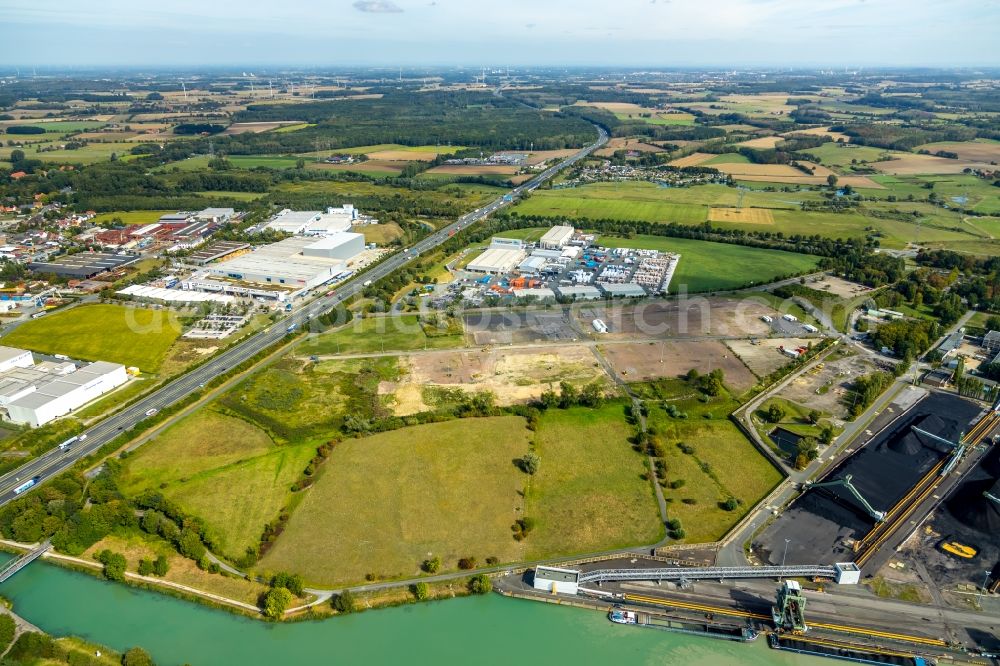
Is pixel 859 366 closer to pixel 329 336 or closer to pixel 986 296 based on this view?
pixel 986 296

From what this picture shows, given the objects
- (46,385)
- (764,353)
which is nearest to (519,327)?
(764,353)

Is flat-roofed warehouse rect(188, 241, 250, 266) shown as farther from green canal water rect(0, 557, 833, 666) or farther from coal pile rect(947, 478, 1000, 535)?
coal pile rect(947, 478, 1000, 535)

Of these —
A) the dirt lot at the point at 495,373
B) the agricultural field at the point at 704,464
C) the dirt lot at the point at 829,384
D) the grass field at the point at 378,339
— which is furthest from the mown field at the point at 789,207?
the agricultural field at the point at 704,464

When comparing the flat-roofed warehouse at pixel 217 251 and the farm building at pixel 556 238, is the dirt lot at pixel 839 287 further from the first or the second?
the flat-roofed warehouse at pixel 217 251

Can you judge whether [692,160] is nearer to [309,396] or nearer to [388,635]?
[309,396]

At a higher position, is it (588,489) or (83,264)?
(83,264)

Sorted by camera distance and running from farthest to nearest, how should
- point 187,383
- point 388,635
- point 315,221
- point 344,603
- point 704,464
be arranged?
point 315,221
point 187,383
point 704,464
point 344,603
point 388,635
